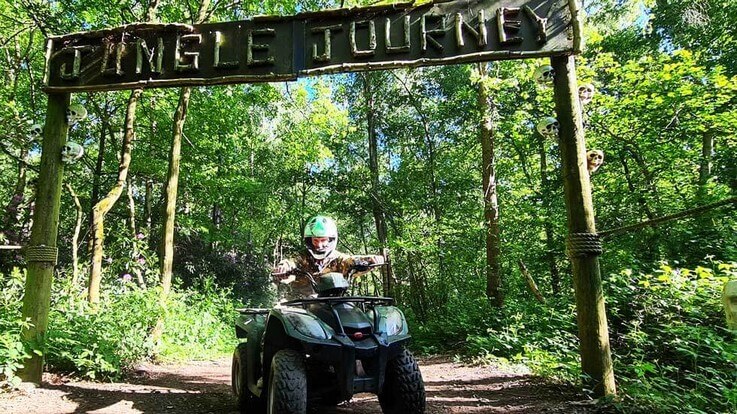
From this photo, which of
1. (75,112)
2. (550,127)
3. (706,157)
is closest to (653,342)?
(550,127)

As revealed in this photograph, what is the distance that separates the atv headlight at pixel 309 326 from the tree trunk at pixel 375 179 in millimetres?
12430

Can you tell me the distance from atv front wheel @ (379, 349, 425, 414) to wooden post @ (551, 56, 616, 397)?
1692mm

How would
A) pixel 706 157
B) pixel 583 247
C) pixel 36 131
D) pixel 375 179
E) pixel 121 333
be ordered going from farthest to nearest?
1. pixel 375 179
2. pixel 706 157
3. pixel 121 333
4. pixel 36 131
5. pixel 583 247

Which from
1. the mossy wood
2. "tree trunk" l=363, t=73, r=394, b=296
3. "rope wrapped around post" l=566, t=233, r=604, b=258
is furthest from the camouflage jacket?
"tree trunk" l=363, t=73, r=394, b=296

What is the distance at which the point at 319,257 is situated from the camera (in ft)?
13.1

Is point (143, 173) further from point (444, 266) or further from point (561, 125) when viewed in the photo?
point (561, 125)

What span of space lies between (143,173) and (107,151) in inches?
73.3

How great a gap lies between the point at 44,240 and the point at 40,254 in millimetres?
157

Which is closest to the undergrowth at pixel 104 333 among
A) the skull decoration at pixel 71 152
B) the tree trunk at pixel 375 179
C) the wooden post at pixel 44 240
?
the wooden post at pixel 44 240

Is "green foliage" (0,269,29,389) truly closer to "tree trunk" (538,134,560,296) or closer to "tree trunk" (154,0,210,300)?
"tree trunk" (154,0,210,300)

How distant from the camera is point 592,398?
146 inches

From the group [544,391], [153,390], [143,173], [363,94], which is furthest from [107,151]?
[544,391]

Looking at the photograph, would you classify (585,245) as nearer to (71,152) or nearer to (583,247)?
(583,247)

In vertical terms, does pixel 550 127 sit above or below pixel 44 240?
above
